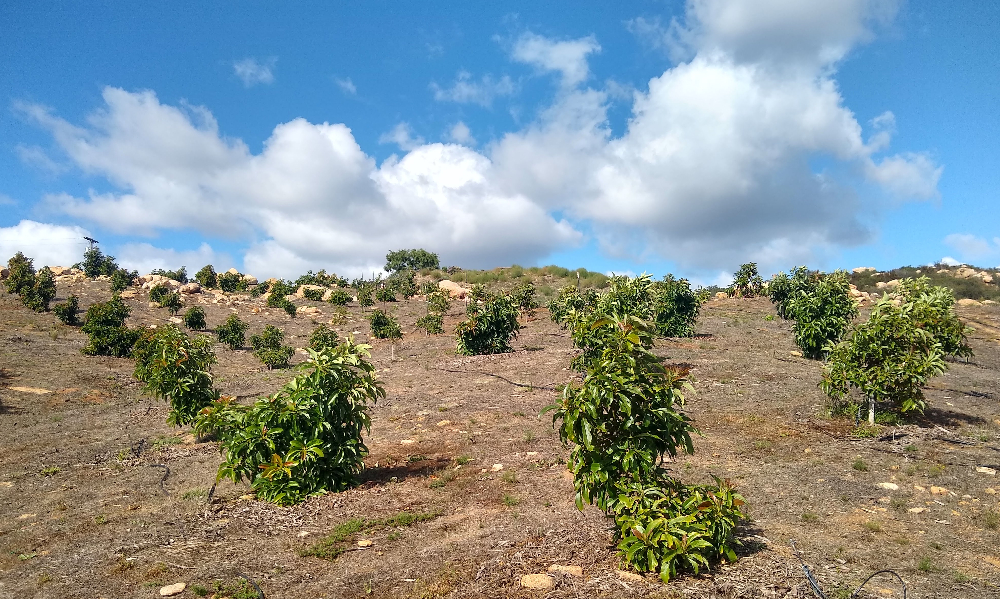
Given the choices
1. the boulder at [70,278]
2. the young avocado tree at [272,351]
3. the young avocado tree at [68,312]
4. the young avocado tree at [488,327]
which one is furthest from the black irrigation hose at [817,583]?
the boulder at [70,278]

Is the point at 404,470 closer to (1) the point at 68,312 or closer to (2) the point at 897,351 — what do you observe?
(2) the point at 897,351

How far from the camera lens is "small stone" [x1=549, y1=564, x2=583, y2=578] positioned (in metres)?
4.95

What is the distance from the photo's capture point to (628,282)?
16.9 meters

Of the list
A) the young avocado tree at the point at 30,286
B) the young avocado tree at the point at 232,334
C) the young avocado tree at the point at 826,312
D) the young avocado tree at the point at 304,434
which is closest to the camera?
the young avocado tree at the point at 304,434

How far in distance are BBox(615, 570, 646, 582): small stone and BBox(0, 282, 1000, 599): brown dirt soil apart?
A: 4.0 inches

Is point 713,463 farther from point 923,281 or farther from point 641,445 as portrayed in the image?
point 923,281

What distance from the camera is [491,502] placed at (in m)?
7.19

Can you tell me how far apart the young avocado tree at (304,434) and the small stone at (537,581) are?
3.66 meters

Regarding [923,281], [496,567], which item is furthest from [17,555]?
[923,281]

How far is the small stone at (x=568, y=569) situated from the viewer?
195 inches

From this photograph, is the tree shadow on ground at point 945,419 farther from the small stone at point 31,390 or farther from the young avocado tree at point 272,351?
the small stone at point 31,390

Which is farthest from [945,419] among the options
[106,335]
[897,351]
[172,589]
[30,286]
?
[30,286]

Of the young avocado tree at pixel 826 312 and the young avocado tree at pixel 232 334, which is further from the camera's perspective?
the young avocado tree at pixel 232 334

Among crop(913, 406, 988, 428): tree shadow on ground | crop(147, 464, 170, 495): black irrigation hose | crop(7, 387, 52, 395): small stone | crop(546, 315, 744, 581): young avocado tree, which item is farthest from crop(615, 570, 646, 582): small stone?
crop(7, 387, 52, 395): small stone
